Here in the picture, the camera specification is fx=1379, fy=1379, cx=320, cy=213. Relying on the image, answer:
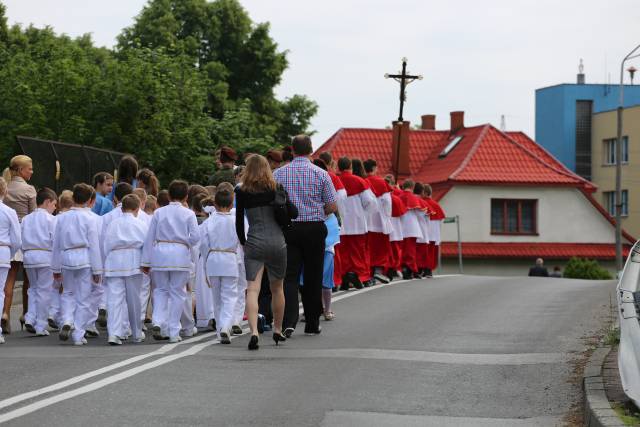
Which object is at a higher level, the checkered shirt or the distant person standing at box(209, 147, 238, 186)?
the distant person standing at box(209, 147, 238, 186)

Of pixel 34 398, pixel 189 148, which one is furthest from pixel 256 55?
pixel 34 398

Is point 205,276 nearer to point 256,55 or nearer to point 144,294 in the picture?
point 144,294

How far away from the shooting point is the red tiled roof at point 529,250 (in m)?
66.1

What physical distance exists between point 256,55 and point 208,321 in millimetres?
48527

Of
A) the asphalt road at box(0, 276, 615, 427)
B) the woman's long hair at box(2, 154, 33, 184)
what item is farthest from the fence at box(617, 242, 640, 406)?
the woman's long hair at box(2, 154, 33, 184)

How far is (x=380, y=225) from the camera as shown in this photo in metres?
23.7

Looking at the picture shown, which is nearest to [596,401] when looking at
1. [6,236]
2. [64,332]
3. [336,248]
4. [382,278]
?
[64,332]

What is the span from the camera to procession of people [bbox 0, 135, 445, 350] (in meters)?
14.0

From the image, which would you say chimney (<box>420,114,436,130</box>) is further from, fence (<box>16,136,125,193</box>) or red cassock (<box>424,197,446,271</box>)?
fence (<box>16,136,125,193</box>)

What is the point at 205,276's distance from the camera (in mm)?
15531

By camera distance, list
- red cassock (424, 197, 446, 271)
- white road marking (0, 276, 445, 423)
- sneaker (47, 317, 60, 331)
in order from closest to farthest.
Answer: white road marking (0, 276, 445, 423) → sneaker (47, 317, 60, 331) → red cassock (424, 197, 446, 271)

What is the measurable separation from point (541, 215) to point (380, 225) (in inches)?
1770

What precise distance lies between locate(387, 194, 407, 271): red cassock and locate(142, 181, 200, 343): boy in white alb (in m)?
9.93

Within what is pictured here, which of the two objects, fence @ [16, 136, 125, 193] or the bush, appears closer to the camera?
fence @ [16, 136, 125, 193]
